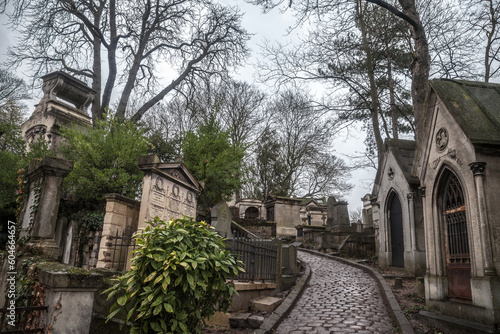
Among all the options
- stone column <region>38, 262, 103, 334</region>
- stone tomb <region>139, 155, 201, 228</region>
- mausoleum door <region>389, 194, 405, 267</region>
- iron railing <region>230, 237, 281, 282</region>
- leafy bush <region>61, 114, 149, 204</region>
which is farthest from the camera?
mausoleum door <region>389, 194, 405, 267</region>

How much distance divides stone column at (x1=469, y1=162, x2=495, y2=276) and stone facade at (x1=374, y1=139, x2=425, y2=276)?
624 cm

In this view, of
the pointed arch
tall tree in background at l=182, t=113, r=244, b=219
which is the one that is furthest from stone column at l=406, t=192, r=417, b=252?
tall tree in background at l=182, t=113, r=244, b=219

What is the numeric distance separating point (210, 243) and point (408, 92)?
57.6 ft

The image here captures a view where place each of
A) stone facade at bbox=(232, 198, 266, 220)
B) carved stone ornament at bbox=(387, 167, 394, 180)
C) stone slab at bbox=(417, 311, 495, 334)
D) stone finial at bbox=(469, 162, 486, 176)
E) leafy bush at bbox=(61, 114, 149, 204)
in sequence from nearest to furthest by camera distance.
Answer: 1. stone slab at bbox=(417, 311, 495, 334)
2. stone finial at bbox=(469, 162, 486, 176)
3. leafy bush at bbox=(61, 114, 149, 204)
4. carved stone ornament at bbox=(387, 167, 394, 180)
5. stone facade at bbox=(232, 198, 266, 220)

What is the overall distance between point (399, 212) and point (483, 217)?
315 inches

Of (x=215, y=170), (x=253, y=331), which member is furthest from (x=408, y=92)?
(x=253, y=331)

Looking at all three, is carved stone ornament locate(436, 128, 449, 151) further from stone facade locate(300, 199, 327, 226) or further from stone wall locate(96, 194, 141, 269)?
stone facade locate(300, 199, 327, 226)

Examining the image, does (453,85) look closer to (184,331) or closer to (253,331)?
(253,331)

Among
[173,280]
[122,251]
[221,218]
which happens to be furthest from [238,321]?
[221,218]

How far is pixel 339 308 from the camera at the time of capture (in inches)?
272

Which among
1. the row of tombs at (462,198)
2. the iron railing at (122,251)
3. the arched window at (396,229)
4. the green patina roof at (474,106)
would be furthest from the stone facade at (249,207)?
the green patina roof at (474,106)

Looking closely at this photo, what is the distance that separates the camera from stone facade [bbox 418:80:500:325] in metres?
4.82

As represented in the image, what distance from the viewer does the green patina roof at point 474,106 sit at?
5.25m

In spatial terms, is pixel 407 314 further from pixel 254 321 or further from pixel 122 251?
pixel 122 251
